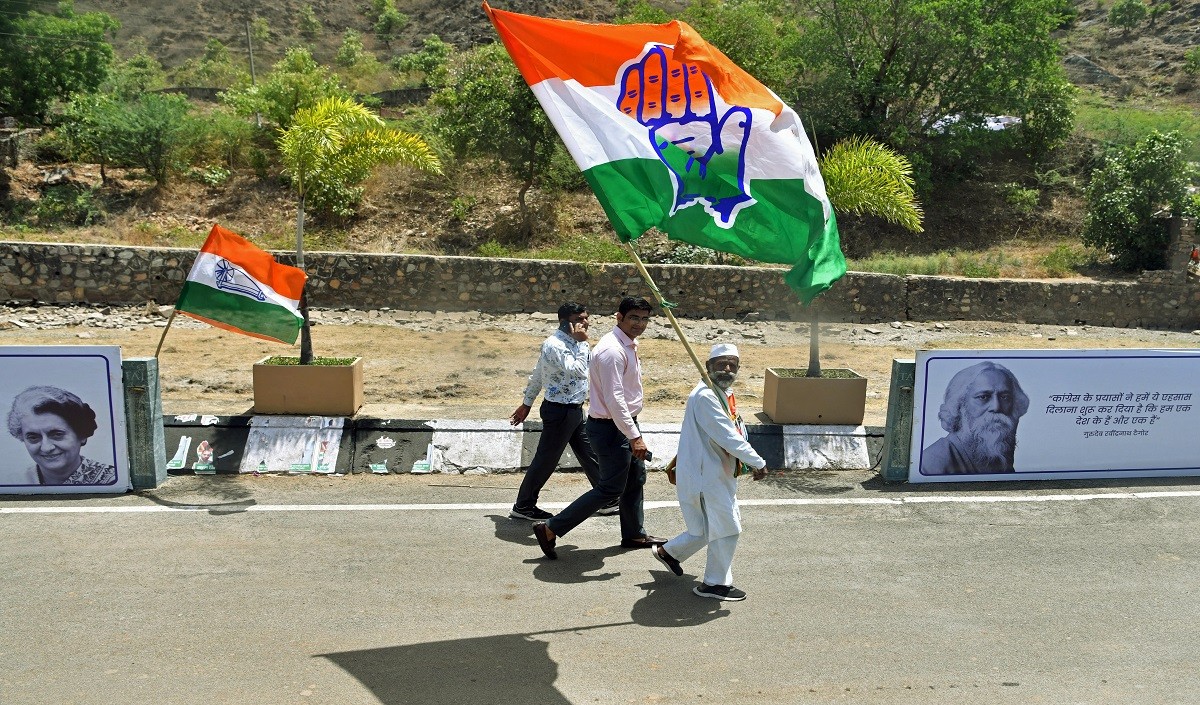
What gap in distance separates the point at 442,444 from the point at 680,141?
3.73 metres

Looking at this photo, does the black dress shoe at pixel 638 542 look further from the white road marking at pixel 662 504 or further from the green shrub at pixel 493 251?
the green shrub at pixel 493 251

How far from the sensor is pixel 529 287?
16938mm

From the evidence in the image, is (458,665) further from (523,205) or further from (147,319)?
(523,205)

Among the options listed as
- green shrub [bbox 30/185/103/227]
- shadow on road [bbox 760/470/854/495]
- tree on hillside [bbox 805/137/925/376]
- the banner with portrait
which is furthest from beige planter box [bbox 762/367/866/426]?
green shrub [bbox 30/185/103/227]

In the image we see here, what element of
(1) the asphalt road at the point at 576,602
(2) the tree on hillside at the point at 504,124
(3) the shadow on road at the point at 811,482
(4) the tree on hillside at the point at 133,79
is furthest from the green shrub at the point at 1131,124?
(4) the tree on hillside at the point at 133,79

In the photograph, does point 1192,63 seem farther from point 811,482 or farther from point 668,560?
point 668,560

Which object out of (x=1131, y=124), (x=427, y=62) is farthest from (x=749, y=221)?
(x=427, y=62)

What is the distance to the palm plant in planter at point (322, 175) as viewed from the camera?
29.3ft

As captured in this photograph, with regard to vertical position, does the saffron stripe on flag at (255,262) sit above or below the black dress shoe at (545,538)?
above

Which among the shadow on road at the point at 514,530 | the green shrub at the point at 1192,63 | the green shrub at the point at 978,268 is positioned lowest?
the shadow on road at the point at 514,530

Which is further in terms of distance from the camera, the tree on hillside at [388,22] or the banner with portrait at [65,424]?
the tree on hillside at [388,22]

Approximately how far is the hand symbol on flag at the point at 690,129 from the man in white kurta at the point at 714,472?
1.04 m

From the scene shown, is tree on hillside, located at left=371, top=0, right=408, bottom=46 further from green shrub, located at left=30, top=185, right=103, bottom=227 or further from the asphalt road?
the asphalt road

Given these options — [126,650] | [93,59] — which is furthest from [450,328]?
[93,59]
